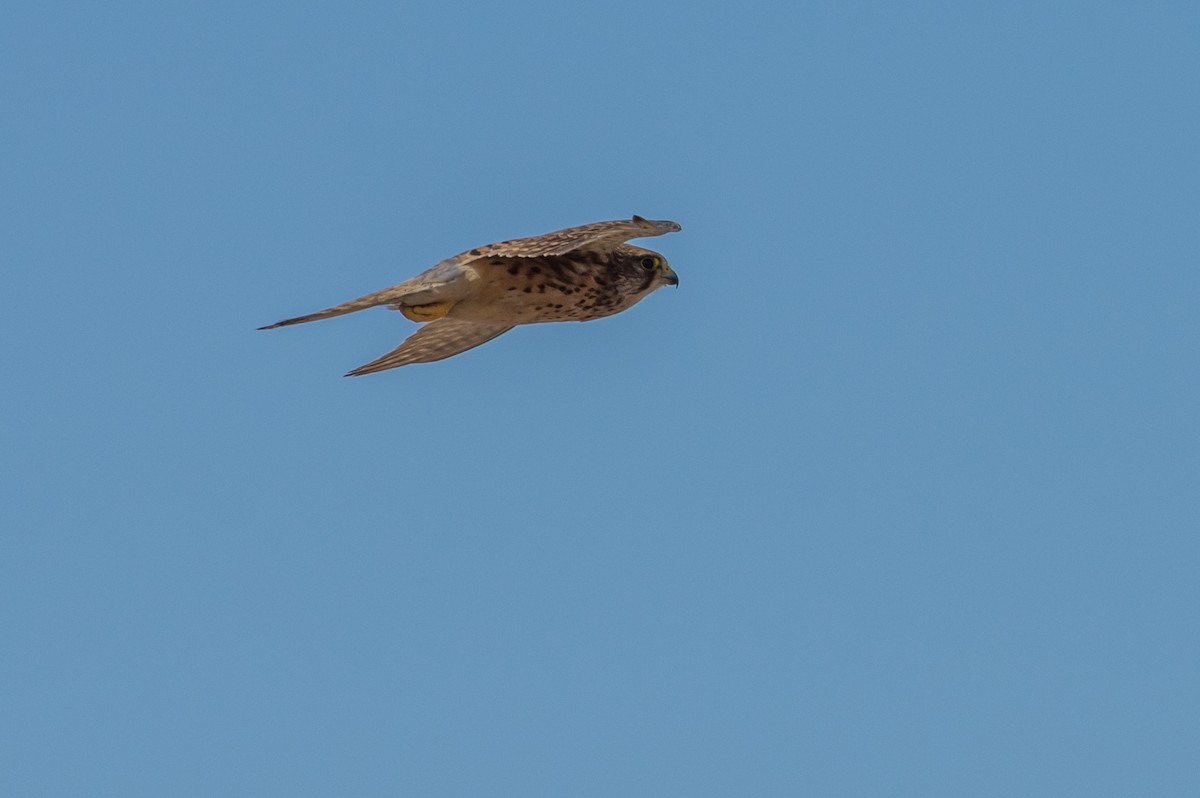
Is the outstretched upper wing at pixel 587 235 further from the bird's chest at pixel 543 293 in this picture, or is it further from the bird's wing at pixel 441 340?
the bird's wing at pixel 441 340

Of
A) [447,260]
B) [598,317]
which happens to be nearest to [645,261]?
[598,317]

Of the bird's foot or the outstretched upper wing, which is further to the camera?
the bird's foot

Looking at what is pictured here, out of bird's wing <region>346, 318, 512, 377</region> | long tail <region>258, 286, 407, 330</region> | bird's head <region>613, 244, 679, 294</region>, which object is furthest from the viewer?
bird's wing <region>346, 318, 512, 377</region>

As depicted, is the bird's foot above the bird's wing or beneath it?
above

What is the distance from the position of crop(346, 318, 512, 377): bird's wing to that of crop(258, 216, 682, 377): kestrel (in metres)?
0.01

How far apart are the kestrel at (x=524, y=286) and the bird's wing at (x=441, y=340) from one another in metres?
0.01

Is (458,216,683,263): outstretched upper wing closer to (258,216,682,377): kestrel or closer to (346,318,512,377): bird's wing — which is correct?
(258,216,682,377): kestrel

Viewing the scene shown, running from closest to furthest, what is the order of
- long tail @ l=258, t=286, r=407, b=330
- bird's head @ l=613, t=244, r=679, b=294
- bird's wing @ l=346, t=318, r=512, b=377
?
long tail @ l=258, t=286, r=407, b=330, bird's head @ l=613, t=244, r=679, b=294, bird's wing @ l=346, t=318, r=512, b=377

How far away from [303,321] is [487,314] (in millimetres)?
3737

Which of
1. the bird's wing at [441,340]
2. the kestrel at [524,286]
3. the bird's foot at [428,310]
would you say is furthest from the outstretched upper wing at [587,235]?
the bird's wing at [441,340]

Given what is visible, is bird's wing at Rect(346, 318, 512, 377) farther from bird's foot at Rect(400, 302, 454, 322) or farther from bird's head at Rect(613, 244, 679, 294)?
bird's head at Rect(613, 244, 679, 294)

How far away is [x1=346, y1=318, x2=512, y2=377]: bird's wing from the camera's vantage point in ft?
59.9

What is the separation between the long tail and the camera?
13.9 meters

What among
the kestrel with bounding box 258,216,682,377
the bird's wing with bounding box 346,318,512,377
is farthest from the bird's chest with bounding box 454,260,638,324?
the bird's wing with bounding box 346,318,512,377
